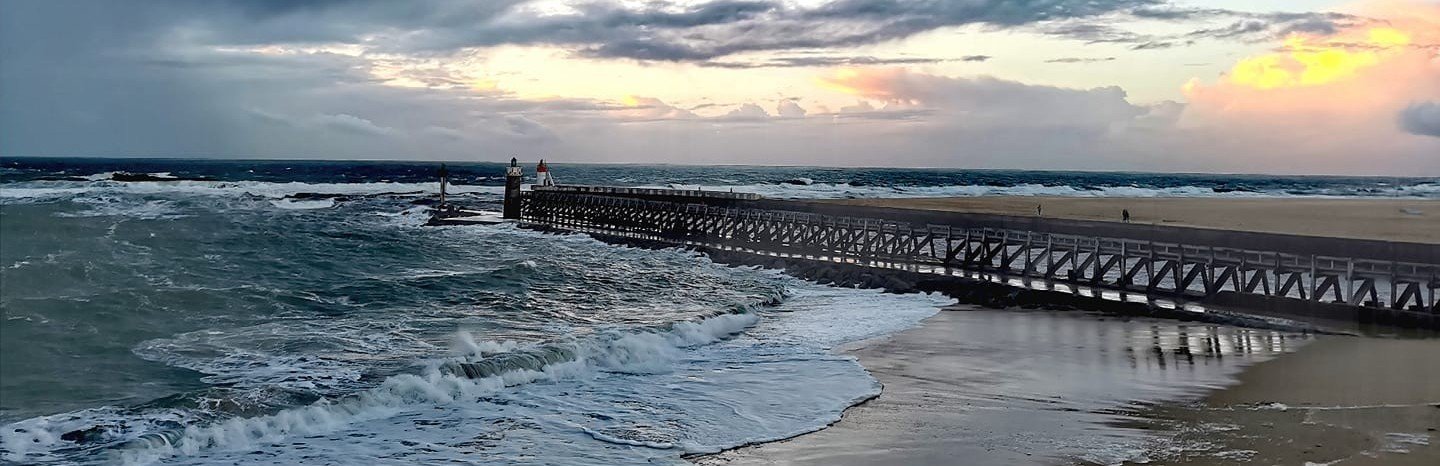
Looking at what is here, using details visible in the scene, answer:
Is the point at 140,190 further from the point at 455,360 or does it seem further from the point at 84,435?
the point at 84,435

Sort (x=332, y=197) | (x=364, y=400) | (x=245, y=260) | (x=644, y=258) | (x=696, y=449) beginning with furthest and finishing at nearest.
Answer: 1. (x=332, y=197)
2. (x=644, y=258)
3. (x=245, y=260)
4. (x=364, y=400)
5. (x=696, y=449)

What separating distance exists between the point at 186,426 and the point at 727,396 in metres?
5.26

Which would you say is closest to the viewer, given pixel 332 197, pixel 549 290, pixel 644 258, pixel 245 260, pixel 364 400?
pixel 364 400

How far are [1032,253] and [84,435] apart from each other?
2697cm

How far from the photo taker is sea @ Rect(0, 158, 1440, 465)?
9.51m

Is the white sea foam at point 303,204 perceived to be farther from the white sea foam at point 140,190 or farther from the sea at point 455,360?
the sea at point 455,360

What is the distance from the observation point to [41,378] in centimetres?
1195

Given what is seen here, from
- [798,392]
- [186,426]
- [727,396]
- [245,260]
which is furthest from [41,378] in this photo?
[245,260]

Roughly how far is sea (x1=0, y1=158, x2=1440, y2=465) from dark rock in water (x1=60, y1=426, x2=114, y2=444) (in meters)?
0.07

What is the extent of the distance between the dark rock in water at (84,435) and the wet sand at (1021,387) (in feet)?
17.7

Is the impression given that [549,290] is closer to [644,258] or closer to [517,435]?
[644,258]

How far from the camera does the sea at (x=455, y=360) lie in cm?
951

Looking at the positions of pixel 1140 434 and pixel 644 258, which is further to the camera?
pixel 644 258

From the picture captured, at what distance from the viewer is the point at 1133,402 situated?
35.4 feet
